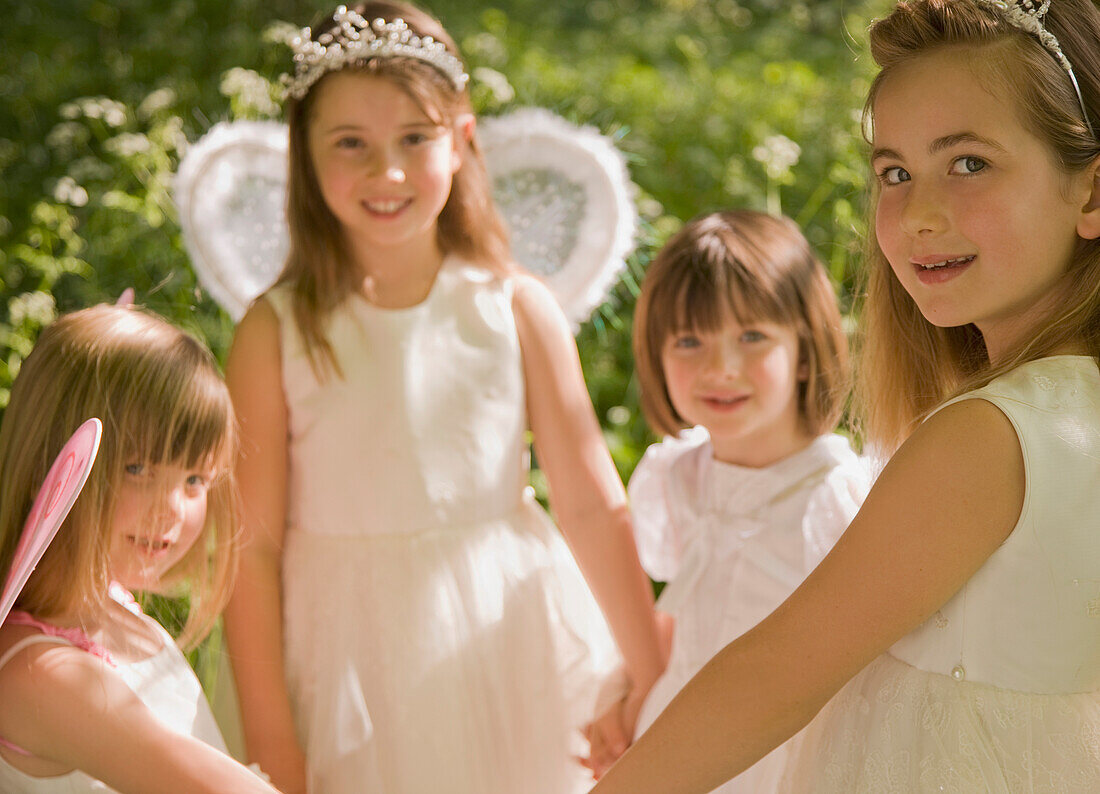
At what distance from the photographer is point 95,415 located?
149 cm

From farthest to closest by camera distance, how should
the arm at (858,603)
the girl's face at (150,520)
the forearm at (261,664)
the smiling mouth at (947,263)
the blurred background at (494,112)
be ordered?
the blurred background at (494,112) < the forearm at (261,664) < the girl's face at (150,520) < the smiling mouth at (947,263) < the arm at (858,603)

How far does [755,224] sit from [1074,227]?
31.6 inches

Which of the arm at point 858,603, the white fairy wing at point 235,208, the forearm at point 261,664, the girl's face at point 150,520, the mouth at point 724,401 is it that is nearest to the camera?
the arm at point 858,603

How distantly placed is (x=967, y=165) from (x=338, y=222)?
3.76ft

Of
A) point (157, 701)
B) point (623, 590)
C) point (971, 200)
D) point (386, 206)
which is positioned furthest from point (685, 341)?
point (157, 701)

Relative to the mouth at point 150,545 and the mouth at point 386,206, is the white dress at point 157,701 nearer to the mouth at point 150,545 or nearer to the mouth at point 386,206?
the mouth at point 150,545

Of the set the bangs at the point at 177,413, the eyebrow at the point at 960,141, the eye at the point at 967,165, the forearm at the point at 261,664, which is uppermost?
the eyebrow at the point at 960,141

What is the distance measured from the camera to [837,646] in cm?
122

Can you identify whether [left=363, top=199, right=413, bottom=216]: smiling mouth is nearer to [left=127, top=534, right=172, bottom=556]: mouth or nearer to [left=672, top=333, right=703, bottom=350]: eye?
[left=672, top=333, right=703, bottom=350]: eye

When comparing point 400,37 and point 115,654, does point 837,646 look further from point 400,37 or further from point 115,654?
point 400,37

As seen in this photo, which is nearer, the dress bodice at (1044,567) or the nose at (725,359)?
the dress bodice at (1044,567)

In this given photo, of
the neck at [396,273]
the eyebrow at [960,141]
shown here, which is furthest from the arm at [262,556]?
the eyebrow at [960,141]

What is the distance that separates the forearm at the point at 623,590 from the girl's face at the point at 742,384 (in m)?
0.24

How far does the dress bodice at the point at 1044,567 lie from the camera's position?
118cm
